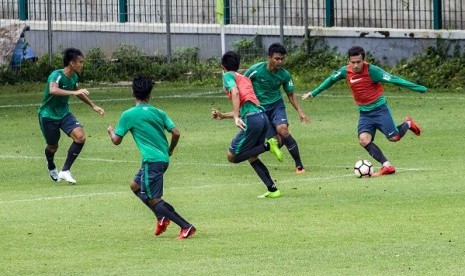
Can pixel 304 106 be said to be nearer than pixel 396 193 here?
No

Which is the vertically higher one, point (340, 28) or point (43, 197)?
point (340, 28)

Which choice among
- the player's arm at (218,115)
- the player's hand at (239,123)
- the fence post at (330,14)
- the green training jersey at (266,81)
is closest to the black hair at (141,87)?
the player's arm at (218,115)

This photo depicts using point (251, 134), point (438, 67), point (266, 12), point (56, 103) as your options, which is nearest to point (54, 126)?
point (56, 103)

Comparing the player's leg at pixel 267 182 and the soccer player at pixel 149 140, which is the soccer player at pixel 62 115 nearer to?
the player's leg at pixel 267 182

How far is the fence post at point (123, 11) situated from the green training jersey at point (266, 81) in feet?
63.5

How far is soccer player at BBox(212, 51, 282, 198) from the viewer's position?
17055 millimetres

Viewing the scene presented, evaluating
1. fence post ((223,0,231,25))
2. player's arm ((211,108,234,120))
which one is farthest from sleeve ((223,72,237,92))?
fence post ((223,0,231,25))

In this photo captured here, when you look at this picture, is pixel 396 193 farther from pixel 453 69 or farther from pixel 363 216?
pixel 453 69

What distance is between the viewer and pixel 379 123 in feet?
64.0

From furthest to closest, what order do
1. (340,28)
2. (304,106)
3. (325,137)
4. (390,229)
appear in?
(340,28), (304,106), (325,137), (390,229)

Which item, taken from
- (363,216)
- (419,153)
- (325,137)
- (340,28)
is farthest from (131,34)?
(363,216)

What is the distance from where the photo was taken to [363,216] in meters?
15.1

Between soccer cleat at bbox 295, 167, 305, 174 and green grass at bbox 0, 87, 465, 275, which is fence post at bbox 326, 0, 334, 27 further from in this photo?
soccer cleat at bbox 295, 167, 305, 174

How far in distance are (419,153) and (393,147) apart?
3.36ft
